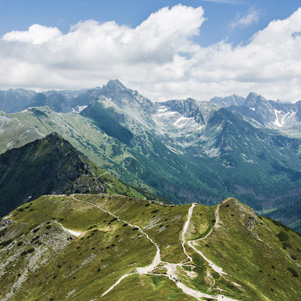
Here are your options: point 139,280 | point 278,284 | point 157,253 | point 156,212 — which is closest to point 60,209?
point 156,212

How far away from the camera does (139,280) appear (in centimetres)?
7494

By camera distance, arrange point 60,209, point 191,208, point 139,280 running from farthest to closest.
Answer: point 60,209
point 191,208
point 139,280

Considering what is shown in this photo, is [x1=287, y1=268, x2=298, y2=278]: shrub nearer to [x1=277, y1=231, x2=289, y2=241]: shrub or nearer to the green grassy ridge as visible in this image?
the green grassy ridge

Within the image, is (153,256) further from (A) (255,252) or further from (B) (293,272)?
(B) (293,272)

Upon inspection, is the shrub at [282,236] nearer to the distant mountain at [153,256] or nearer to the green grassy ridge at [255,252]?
the green grassy ridge at [255,252]

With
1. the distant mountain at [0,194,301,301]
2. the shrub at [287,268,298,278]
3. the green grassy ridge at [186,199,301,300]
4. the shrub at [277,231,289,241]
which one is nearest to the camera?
the distant mountain at [0,194,301,301]

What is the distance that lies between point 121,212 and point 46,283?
6558 centimetres

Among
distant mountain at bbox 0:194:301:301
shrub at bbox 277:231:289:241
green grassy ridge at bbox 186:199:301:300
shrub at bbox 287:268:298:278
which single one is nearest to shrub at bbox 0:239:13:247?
distant mountain at bbox 0:194:301:301

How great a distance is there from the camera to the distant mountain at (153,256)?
7428 cm

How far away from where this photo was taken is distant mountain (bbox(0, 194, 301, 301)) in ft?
244

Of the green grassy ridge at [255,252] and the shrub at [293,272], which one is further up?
the green grassy ridge at [255,252]

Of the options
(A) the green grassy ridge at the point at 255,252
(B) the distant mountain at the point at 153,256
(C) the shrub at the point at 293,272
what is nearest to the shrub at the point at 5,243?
(B) the distant mountain at the point at 153,256

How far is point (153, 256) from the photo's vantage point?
94.1 m

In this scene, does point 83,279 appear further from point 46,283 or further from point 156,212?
point 156,212
